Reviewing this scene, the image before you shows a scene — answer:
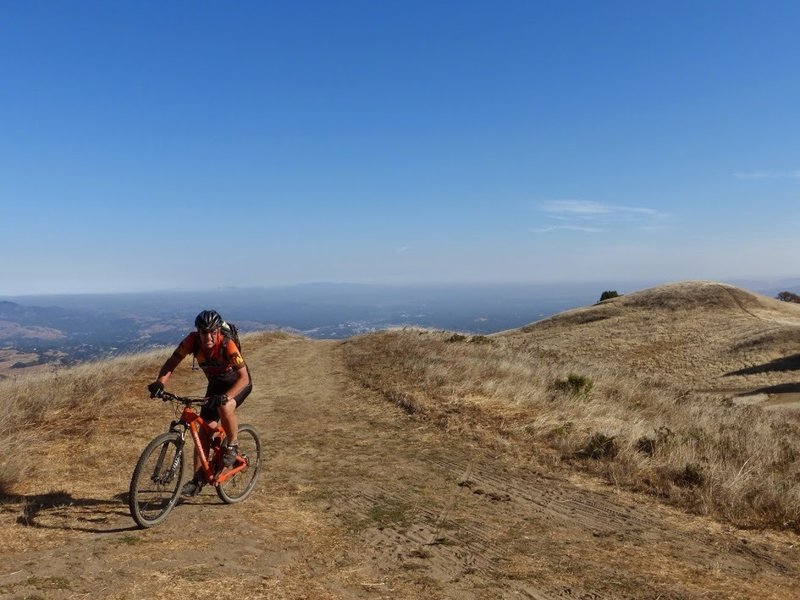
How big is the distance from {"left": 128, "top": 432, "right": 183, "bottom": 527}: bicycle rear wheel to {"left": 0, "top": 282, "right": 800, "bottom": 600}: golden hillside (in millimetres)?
185

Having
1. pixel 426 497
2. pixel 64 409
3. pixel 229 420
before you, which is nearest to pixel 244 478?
pixel 229 420

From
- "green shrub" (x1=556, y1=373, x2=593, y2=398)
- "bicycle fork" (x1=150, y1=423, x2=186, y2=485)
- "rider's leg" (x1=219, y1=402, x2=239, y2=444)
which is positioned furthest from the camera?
"green shrub" (x1=556, y1=373, x2=593, y2=398)

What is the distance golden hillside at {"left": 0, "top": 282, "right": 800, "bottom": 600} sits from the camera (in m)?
4.70

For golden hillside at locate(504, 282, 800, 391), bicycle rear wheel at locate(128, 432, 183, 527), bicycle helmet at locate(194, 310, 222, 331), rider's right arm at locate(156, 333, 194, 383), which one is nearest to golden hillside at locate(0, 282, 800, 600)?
bicycle rear wheel at locate(128, 432, 183, 527)

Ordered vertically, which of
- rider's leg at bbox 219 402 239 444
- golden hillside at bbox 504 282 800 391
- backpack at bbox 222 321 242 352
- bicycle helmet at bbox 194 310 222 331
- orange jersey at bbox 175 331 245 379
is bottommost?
golden hillside at bbox 504 282 800 391

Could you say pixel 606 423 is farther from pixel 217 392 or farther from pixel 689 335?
pixel 689 335

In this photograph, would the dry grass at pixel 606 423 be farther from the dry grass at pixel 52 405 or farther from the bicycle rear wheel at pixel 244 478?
the dry grass at pixel 52 405

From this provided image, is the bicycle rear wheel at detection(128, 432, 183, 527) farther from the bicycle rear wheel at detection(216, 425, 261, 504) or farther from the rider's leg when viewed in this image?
the bicycle rear wheel at detection(216, 425, 261, 504)

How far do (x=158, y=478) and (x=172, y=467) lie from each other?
0.18 m

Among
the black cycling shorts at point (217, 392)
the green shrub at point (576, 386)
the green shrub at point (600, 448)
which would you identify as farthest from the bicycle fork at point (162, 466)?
the green shrub at point (576, 386)

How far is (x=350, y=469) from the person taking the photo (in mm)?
8305

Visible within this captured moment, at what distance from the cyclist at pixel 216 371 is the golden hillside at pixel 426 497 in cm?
85

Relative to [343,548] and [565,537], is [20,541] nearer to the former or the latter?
[343,548]

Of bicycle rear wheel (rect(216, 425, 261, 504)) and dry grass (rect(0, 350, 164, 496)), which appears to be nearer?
bicycle rear wheel (rect(216, 425, 261, 504))
